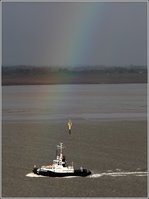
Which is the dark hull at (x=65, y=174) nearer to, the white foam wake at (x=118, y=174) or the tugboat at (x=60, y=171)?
the tugboat at (x=60, y=171)

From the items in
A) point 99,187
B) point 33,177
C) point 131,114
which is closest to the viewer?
point 99,187

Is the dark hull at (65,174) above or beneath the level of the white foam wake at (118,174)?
above

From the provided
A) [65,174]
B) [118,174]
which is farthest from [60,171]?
[118,174]

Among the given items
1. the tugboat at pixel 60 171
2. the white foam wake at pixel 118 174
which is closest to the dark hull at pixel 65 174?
the tugboat at pixel 60 171

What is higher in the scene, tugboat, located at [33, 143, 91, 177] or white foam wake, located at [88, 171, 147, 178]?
tugboat, located at [33, 143, 91, 177]

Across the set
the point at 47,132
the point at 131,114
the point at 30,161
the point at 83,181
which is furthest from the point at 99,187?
the point at 131,114

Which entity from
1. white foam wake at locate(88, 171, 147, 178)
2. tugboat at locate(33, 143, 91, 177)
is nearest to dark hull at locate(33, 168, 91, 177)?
tugboat at locate(33, 143, 91, 177)

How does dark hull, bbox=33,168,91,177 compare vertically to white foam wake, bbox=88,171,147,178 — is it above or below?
above

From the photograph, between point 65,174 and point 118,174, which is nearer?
point 65,174

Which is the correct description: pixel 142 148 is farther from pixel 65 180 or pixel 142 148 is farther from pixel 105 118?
pixel 105 118

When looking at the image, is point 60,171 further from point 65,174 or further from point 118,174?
point 118,174

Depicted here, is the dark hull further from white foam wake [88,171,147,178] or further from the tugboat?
white foam wake [88,171,147,178]
